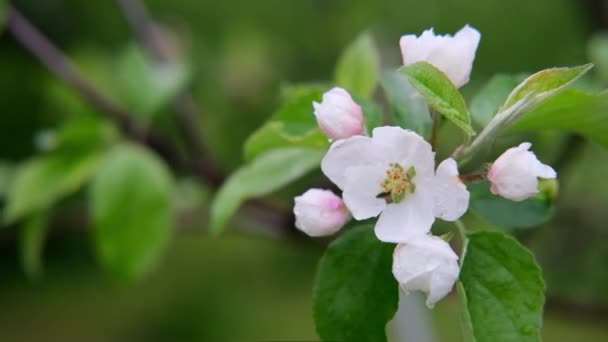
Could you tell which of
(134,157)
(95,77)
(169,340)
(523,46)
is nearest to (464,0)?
(523,46)

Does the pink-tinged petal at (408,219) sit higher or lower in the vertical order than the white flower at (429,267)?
higher

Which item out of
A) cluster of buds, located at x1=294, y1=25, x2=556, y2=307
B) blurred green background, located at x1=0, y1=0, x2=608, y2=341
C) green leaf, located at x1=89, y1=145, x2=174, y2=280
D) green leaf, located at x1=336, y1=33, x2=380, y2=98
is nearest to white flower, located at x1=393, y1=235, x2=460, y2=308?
cluster of buds, located at x1=294, y1=25, x2=556, y2=307

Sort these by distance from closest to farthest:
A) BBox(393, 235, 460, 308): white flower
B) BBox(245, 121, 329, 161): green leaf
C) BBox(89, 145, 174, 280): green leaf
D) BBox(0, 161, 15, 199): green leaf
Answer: BBox(393, 235, 460, 308): white flower, BBox(245, 121, 329, 161): green leaf, BBox(89, 145, 174, 280): green leaf, BBox(0, 161, 15, 199): green leaf

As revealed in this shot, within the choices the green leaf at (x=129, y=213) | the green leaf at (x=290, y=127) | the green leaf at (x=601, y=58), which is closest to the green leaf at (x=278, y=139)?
the green leaf at (x=290, y=127)

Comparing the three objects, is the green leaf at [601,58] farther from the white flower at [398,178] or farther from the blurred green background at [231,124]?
the white flower at [398,178]

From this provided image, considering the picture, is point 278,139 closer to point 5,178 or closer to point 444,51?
point 444,51

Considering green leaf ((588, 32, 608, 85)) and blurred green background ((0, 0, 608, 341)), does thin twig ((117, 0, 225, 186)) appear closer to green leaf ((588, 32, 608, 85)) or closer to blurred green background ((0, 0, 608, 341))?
blurred green background ((0, 0, 608, 341))
